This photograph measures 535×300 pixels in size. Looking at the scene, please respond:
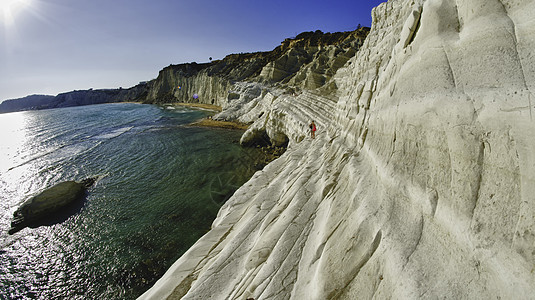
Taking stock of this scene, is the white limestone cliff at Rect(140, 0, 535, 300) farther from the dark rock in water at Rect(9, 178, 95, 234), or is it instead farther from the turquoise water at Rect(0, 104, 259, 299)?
the dark rock in water at Rect(9, 178, 95, 234)

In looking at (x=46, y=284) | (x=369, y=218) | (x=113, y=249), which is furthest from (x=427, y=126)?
(x=46, y=284)

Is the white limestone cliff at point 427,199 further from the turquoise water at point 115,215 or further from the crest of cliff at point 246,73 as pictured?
the crest of cliff at point 246,73

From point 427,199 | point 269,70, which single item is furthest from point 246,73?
point 427,199

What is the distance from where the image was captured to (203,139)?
2119 centimetres

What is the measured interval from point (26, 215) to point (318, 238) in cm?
1344

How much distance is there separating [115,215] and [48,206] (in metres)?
3.52

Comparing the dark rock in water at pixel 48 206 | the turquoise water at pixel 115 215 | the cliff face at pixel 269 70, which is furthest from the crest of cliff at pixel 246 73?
the dark rock in water at pixel 48 206

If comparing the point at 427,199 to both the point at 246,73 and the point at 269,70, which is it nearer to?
the point at 269,70

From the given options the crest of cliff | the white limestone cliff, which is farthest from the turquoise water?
the crest of cliff

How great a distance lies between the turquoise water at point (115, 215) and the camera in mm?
6508

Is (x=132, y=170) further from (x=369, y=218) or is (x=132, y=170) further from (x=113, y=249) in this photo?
(x=369, y=218)

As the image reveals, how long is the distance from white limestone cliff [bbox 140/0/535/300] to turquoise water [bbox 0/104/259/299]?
3.65 m

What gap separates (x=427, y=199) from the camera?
8.09 feet

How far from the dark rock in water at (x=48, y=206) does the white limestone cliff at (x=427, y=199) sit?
9807 mm
